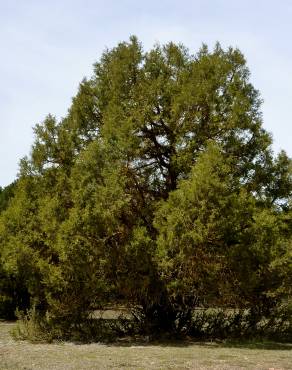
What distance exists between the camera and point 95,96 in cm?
1997

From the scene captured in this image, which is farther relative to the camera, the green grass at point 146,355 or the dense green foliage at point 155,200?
the dense green foliage at point 155,200

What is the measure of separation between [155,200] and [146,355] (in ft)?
21.4

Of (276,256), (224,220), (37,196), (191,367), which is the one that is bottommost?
(191,367)

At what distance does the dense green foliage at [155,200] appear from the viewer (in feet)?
52.7

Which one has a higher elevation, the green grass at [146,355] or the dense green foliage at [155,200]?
the dense green foliage at [155,200]

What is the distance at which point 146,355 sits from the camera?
13617 millimetres

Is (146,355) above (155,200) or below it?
below

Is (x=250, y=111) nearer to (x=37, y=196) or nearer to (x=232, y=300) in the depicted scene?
(x=232, y=300)

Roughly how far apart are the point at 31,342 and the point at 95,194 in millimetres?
5094

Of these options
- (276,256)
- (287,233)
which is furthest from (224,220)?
(287,233)

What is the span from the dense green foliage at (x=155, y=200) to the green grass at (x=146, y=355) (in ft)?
4.94

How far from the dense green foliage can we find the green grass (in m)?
1.51

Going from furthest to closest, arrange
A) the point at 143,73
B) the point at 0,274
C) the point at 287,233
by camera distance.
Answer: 1. the point at 0,274
2. the point at 143,73
3. the point at 287,233

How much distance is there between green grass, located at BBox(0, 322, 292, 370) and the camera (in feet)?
39.0
